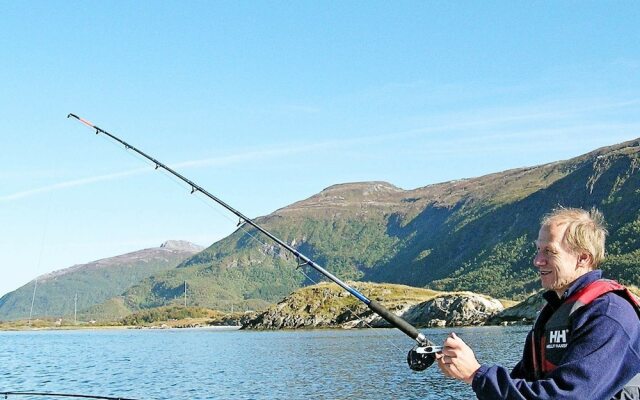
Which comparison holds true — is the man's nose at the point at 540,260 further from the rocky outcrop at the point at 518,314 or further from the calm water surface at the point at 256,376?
the rocky outcrop at the point at 518,314

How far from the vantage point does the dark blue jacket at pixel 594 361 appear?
4227 mm

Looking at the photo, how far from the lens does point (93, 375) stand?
212 ft

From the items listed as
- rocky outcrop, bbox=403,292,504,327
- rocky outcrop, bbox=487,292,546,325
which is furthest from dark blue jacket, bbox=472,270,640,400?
rocky outcrop, bbox=403,292,504,327

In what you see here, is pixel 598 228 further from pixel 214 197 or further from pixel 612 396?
pixel 214 197

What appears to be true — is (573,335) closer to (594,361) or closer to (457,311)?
(594,361)

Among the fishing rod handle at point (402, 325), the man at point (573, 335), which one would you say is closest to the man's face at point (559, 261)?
the man at point (573, 335)

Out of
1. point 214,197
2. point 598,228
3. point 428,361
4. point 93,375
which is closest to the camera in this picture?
point 598,228

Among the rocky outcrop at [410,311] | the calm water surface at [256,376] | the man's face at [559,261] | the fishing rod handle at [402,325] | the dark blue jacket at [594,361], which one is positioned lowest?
the calm water surface at [256,376]

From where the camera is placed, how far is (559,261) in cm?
477

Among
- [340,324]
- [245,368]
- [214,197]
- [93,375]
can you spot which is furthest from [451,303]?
[214,197]

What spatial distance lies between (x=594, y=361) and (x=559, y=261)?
73 centimetres

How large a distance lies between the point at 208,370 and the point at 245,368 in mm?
3341

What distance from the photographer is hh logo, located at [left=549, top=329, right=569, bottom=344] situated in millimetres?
4520

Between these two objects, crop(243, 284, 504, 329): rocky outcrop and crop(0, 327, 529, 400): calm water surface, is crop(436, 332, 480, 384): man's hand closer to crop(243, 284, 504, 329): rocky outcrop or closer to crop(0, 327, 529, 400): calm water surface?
crop(0, 327, 529, 400): calm water surface
